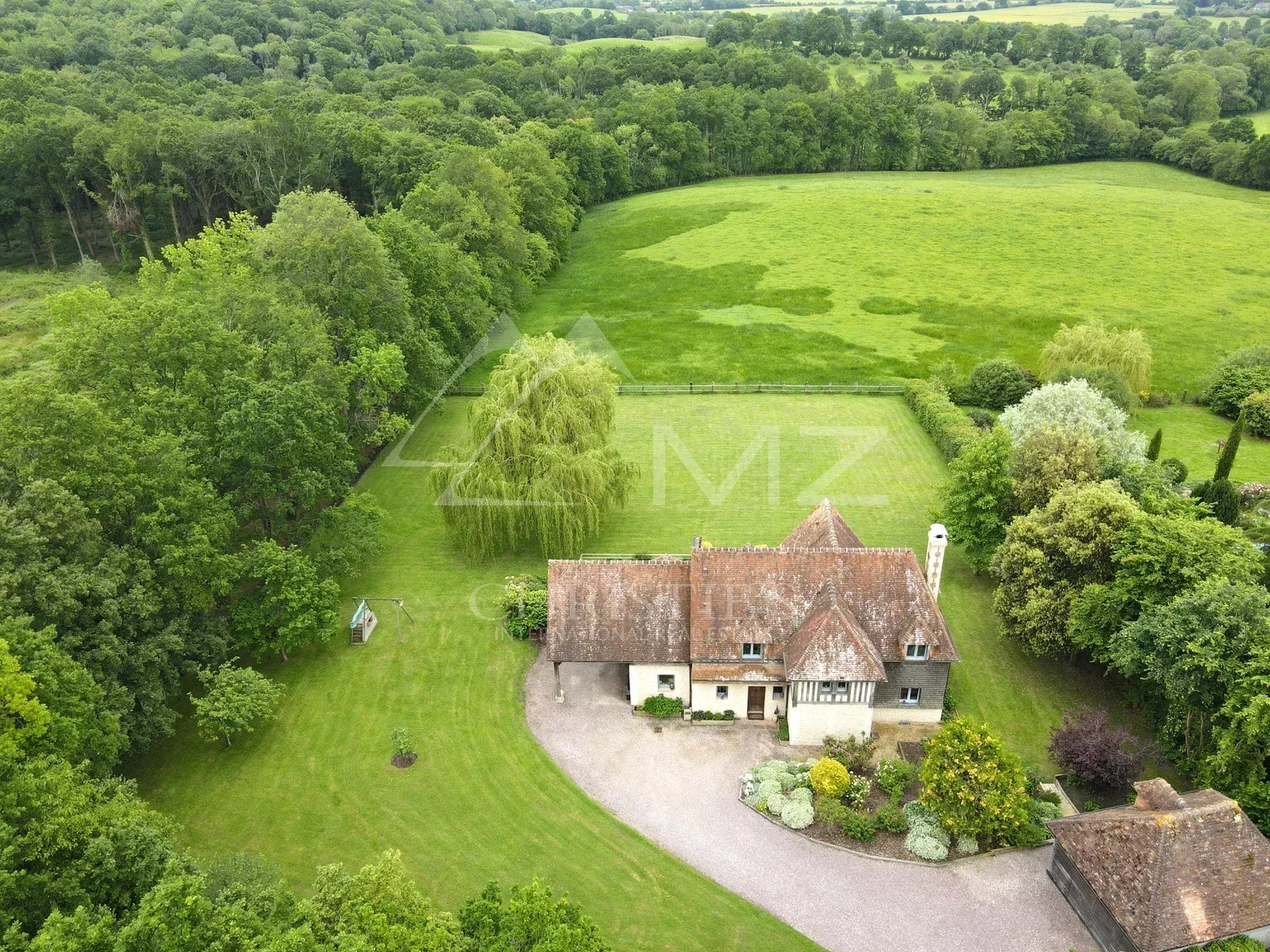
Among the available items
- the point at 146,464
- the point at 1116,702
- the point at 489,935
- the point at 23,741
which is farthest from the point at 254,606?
the point at 1116,702

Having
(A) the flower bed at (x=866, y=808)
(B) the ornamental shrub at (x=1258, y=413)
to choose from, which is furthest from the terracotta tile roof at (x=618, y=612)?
(B) the ornamental shrub at (x=1258, y=413)

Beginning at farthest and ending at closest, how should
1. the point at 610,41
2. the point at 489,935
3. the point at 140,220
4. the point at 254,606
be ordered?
the point at 610,41, the point at 140,220, the point at 254,606, the point at 489,935

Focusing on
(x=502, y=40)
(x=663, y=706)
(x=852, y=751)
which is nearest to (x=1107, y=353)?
(x=852, y=751)

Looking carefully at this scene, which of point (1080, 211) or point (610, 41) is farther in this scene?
point (610, 41)

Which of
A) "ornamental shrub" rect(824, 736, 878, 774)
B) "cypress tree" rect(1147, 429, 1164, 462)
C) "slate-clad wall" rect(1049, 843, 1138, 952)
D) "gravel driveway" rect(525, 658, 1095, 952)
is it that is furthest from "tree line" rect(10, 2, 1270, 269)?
"slate-clad wall" rect(1049, 843, 1138, 952)

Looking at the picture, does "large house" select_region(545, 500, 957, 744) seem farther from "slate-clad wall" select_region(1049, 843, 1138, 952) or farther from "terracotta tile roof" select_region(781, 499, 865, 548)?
"slate-clad wall" select_region(1049, 843, 1138, 952)

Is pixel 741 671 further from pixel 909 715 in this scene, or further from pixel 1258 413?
pixel 1258 413

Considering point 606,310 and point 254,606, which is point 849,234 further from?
point 254,606
